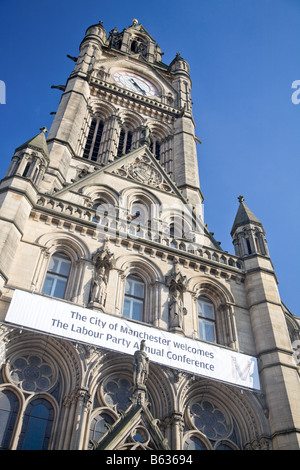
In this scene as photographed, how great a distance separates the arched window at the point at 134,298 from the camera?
579 inches

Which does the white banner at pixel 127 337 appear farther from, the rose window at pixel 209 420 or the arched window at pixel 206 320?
the arched window at pixel 206 320

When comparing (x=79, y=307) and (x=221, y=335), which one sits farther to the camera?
(x=221, y=335)

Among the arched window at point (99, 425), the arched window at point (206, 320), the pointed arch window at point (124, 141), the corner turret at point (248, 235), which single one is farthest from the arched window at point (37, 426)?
the pointed arch window at point (124, 141)

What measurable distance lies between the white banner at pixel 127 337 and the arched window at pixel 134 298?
110 centimetres

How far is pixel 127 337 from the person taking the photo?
42.7ft

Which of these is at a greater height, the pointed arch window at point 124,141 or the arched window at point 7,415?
the pointed arch window at point 124,141

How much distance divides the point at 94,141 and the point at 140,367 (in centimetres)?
1771

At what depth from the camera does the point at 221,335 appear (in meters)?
15.2

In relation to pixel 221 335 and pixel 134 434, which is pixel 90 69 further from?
pixel 134 434

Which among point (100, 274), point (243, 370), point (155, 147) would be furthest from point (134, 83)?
point (243, 370)

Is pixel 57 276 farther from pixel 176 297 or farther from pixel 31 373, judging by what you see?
pixel 176 297

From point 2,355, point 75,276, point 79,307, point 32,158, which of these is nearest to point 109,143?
point 32,158

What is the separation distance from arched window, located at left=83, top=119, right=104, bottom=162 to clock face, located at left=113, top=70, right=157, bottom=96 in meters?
5.78
